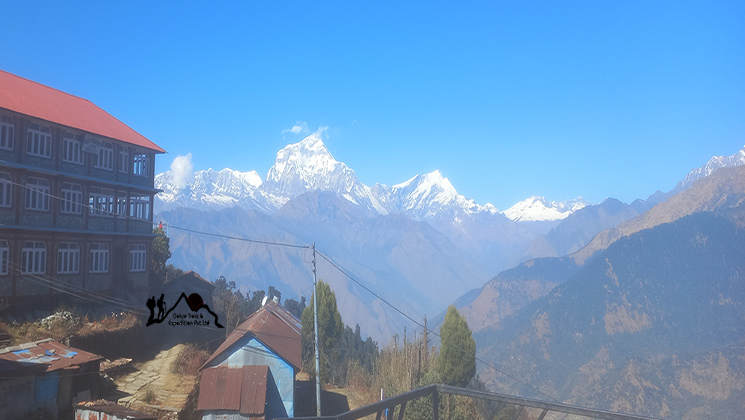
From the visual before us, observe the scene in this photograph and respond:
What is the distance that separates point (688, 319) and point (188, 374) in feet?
295

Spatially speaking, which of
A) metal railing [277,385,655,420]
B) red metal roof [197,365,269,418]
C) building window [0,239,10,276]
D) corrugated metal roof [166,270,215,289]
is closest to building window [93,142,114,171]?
building window [0,239,10,276]

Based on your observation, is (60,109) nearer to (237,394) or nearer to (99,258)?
(99,258)

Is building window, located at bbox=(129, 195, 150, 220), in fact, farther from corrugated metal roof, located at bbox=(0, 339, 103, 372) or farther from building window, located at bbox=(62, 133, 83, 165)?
corrugated metal roof, located at bbox=(0, 339, 103, 372)

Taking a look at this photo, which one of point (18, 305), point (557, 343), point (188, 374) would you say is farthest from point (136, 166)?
point (557, 343)

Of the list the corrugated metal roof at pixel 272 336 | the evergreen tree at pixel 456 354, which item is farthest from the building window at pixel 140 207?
the evergreen tree at pixel 456 354

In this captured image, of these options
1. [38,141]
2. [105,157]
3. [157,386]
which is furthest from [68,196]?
[157,386]

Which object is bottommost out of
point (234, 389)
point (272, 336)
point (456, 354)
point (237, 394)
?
point (456, 354)

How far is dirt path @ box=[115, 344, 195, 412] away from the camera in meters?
21.1

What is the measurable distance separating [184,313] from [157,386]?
11.4 m

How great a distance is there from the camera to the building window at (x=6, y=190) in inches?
920

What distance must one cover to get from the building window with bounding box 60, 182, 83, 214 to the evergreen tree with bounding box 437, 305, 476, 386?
77.6ft

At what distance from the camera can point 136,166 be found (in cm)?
3142

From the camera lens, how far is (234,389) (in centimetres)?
2388

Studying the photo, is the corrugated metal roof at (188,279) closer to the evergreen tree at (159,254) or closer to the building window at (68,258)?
the evergreen tree at (159,254)
